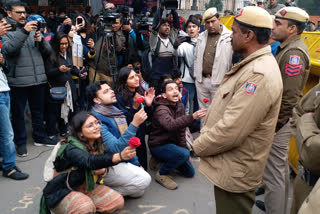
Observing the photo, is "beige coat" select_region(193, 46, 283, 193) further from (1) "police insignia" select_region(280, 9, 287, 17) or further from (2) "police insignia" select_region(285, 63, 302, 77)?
(1) "police insignia" select_region(280, 9, 287, 17)

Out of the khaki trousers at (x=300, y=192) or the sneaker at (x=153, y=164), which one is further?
the sneaker at (x=153, y=164)

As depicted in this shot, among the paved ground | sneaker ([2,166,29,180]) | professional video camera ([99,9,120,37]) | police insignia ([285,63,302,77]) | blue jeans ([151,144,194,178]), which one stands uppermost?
professional video camera ([99,9,120,37])

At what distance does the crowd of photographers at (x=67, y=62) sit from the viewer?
3510mm

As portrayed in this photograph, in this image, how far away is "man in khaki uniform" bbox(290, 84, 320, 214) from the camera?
144cm

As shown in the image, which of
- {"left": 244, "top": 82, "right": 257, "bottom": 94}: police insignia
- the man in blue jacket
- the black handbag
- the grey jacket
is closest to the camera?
{"left": 244, "top": 82, "right": 257, "bottom": 94}: police insignia

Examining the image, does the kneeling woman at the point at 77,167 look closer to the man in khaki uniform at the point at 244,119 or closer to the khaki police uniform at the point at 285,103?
the man in khaki uniform at the point at 244,119

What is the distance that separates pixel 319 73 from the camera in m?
2.98

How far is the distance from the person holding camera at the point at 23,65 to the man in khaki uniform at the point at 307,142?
3029 millimetres

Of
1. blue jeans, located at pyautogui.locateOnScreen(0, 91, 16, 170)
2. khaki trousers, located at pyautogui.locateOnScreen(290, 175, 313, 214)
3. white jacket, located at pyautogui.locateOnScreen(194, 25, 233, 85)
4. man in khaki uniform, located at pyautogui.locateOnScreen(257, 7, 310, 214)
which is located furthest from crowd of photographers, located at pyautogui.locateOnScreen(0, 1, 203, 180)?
khaki trousers, located at pyautogui.locateOnScreen(290, 175, 313, 214)

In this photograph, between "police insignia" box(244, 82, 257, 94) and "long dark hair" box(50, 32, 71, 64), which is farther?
"long dark hair" box(50, 32, 71, 64)

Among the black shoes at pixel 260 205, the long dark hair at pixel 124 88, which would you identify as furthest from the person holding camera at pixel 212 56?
the black shoes at pixel 260 205

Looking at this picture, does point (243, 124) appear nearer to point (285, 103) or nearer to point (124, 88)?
point (285, 103)

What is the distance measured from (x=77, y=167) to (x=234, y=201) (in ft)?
4.03

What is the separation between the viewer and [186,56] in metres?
4.47
